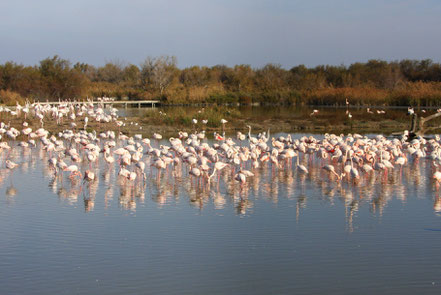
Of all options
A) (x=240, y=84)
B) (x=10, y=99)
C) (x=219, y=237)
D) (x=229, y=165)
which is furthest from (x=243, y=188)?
(x=240, y=84)

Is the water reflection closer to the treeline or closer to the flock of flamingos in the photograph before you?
the flock of flamingos

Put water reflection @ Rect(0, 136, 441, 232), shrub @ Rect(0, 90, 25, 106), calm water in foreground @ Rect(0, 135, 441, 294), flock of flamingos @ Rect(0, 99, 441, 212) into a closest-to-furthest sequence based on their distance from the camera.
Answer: calm water in foreground @ Rect(0, 135, 441, 294)
water reflection @ Rect(0, 136, 441, 232)
flock of flamingos @ Rect(0, 99, 441, 212)
shrub @ Rect(0, 90, 25, 106)

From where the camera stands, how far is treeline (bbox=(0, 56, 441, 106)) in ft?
135

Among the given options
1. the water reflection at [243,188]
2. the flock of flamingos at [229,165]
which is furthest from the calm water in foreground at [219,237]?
the flock of flamingos at [229,165]

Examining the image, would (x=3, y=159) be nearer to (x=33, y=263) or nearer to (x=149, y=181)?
(x=149, y=181)

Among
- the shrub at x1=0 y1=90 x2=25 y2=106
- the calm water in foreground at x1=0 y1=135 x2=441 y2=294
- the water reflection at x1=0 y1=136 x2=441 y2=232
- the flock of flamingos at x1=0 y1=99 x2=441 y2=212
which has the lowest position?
the calm water in foreground at x1=0 y1=135 x2=441 y2=294

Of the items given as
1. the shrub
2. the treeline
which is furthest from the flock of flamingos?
the treeline

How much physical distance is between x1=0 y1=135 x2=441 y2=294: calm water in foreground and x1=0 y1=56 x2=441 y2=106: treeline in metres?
25.7

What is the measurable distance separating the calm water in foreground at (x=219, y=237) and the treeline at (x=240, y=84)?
25694 mm

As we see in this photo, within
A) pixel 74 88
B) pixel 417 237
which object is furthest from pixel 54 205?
pixel 74 88

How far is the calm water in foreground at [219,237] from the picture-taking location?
22.2ft

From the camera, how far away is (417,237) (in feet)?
27.9

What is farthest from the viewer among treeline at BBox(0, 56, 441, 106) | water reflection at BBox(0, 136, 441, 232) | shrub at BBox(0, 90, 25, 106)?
treeline at BBox(0, 56, 441, 106)

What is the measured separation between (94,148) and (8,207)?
193 inches
